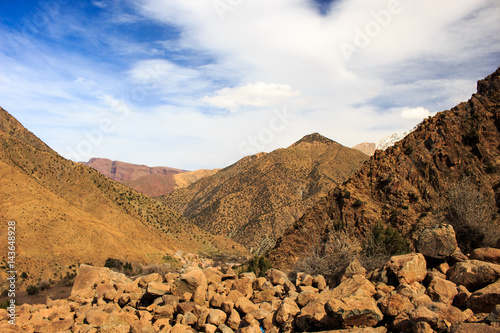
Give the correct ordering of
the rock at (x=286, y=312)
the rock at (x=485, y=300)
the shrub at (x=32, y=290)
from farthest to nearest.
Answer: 1. the shrub at (x=32, y=290)
2. the rock at (x=286, y=312)
3. the rock at (x=485, y=300)

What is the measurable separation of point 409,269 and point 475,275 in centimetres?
137

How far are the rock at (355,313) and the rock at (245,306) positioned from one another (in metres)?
2.73

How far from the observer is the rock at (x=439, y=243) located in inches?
342

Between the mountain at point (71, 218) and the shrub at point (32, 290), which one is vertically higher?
the mountain at point (71, 218)

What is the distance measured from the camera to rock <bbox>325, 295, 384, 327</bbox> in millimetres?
5980

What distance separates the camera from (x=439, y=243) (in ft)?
28.7

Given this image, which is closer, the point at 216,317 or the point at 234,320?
the point at 234,320

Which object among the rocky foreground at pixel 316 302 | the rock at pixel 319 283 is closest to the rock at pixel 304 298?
the rocky foreground at pixel 316 302

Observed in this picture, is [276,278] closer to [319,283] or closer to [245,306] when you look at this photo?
[319,283]

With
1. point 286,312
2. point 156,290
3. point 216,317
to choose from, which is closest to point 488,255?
point 286,312

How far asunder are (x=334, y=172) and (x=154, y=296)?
92.0 metres

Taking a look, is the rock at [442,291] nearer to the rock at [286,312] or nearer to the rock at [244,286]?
the rock at [286,312]

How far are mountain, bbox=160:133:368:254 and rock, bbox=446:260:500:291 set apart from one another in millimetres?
63742

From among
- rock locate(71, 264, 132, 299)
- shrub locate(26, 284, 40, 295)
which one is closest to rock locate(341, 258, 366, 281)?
rock locate(71, 264, 132, 299)
